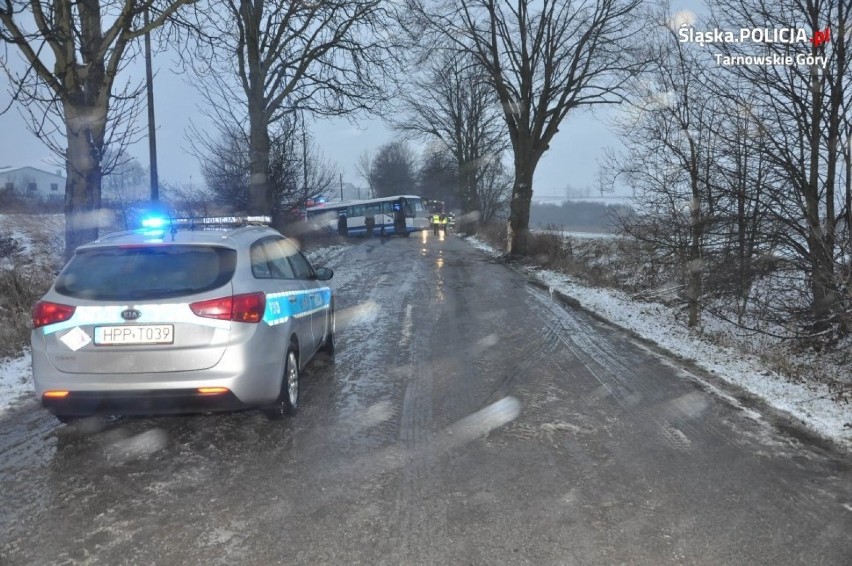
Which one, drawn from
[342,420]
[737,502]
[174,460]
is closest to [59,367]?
[174,460]

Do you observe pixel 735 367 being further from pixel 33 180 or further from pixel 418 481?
pixel 33 180

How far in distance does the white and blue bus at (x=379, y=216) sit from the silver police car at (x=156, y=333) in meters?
39.2

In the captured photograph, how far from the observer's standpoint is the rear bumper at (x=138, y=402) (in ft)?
14.2

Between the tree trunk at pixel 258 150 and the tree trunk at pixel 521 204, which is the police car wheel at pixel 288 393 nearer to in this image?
the tree trunk at pixel 258 150

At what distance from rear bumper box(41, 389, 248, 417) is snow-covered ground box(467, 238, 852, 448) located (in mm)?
4665

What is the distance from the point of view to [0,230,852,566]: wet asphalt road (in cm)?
313

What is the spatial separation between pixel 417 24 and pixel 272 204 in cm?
793

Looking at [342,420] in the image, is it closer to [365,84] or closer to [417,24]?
[365,84]

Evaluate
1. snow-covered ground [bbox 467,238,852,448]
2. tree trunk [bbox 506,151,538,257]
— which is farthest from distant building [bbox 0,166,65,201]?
snow-covered ground [bbox 467,238,852,448]

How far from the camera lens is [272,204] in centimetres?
2200

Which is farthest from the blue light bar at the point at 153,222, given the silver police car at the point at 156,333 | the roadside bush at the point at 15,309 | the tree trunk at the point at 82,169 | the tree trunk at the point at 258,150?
the tree trunk at the point at 258,150

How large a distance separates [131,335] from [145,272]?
0.53 meters

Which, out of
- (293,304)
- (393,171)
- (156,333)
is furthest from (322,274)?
(393,171)

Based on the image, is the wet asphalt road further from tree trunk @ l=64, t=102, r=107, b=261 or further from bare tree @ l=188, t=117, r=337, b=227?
bare tree @ l=188, t=117, r=337, b=227
